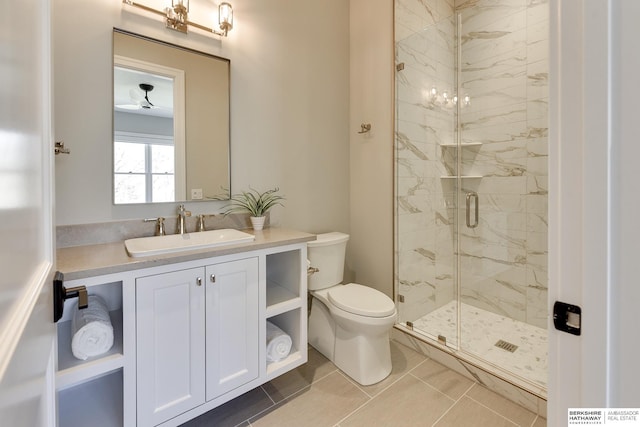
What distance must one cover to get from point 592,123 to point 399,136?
74.1 inches

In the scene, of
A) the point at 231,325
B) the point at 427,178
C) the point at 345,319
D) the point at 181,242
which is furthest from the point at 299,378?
the point at 427,178

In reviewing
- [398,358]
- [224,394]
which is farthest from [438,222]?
→ [224,394]

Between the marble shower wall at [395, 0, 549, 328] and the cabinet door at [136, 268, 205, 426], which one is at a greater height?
the marble shower wall at [395, 0, 549, 328]

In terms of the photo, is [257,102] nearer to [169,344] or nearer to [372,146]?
[372,146]

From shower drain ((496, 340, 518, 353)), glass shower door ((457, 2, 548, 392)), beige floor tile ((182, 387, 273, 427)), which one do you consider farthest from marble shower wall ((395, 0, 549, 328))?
beige floor tile ((182, 387, 273, 427))

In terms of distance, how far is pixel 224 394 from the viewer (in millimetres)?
1368

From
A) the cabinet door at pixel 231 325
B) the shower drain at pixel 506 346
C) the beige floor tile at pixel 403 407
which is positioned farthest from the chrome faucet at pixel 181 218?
the shower drain at pixel 506 346

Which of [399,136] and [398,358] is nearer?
[398,358]

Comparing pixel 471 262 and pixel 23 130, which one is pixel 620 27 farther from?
pixel 471 262

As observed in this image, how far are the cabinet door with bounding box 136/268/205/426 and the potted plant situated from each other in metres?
0.69

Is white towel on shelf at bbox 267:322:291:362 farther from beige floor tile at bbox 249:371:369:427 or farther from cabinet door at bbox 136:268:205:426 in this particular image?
cabinet door at bbox 136:268:205:426

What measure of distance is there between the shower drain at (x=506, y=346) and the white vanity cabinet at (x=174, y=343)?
5.13ft

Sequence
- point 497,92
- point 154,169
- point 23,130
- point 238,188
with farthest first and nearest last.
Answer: point 497,92
point 238,188
point 154,169
point 23,130

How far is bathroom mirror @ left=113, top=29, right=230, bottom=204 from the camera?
153 cm
